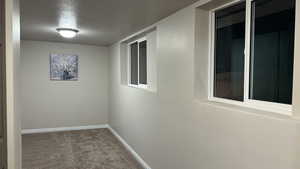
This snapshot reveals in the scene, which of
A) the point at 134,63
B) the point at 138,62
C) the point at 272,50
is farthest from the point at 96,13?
the point at 272,50

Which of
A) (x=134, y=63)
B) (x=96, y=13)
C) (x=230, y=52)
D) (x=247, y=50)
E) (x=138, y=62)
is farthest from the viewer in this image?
(x=134, y=63)

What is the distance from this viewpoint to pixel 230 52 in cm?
205

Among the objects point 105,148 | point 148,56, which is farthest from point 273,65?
point 105,148

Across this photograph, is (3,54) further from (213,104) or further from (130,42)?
(130,42)

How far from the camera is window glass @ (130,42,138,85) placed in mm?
4367

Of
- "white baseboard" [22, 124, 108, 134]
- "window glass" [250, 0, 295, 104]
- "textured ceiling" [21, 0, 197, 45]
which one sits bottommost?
"white baseboard" [22, 124, 108, 134]

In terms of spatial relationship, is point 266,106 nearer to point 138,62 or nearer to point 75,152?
point 138,62

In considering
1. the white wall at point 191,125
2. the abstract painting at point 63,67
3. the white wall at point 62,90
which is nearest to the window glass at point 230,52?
the white wall at point 191,125

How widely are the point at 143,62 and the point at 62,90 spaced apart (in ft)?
8.45

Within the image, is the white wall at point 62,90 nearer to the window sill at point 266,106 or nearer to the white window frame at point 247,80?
the white window frame at point 247,80

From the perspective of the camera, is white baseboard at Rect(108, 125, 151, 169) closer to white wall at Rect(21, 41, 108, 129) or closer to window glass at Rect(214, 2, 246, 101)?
white wall at Rect(21, 41, 108, 129)

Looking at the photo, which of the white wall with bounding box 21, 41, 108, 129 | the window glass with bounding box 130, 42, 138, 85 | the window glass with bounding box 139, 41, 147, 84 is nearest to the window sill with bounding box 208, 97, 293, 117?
the window glass with bounding box 139, 41, 147, 84

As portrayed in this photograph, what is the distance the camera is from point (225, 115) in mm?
1772

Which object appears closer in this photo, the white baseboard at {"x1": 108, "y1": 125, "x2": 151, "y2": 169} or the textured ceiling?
the textured ceiling
